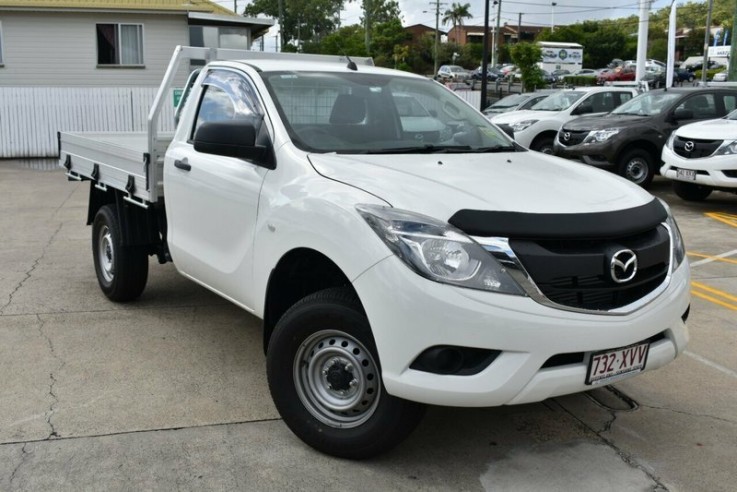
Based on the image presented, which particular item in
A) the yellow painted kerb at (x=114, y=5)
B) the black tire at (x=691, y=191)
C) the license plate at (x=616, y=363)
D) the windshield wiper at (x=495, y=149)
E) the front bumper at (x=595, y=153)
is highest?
the yellow painted kerb at (x=114, y=5)

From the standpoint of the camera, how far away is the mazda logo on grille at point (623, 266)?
3.36 m

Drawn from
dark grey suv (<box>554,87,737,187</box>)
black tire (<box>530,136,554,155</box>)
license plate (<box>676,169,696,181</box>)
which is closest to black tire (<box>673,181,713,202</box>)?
dark grey suv (<box>554,87,737,187</box>)

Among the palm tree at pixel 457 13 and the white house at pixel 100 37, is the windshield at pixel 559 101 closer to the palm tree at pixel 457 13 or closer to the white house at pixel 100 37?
the white house at pixel 100 37

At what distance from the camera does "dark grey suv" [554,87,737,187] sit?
12789 mm

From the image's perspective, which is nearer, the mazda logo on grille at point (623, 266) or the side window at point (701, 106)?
the mazda logo on grille at point (623, 266)

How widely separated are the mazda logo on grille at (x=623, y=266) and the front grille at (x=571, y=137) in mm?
10243

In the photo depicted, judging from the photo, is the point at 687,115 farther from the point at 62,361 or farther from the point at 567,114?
the point at 62,361

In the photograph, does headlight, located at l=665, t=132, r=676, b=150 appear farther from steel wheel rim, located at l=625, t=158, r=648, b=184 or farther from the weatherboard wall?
the weatherboard wall

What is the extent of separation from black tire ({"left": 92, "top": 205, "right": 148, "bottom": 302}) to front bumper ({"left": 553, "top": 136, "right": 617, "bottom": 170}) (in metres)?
8.62

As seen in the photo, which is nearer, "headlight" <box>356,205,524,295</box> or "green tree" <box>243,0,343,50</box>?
"headlight" <box>356,205,524,295</box>

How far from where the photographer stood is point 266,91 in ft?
15.0

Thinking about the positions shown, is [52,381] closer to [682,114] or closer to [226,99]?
[226,99]

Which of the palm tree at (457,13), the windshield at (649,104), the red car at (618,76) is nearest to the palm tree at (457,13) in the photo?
the palm tree at (457,13)

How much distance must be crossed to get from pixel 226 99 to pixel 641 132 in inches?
373
